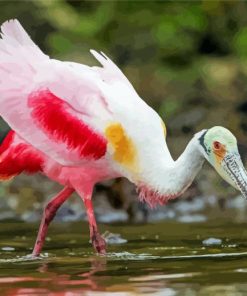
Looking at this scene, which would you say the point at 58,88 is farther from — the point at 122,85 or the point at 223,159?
the point at 223,159

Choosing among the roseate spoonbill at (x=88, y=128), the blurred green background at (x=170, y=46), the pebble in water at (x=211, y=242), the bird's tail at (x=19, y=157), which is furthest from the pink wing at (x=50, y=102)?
the blurred green background at (x=170, y=46)

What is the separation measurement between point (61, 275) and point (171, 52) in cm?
1024

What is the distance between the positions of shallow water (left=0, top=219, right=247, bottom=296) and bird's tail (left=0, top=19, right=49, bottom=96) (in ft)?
4.84

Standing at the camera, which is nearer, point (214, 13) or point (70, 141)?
point (70, 141)

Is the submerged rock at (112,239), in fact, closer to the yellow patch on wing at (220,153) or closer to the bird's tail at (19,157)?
the bird's tail at (19,157)

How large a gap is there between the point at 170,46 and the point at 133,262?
30.8 ft

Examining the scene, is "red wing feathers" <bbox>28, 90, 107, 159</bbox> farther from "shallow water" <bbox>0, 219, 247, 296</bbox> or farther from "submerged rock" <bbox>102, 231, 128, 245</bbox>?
"submerged rock" <bbox>102, 231, 128, 245</bbox>

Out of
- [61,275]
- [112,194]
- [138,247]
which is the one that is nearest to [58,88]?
[138,247]

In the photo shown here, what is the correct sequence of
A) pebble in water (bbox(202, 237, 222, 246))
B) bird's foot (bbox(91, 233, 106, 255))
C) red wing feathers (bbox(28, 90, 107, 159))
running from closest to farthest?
bird's foot (bbox(91, 233, 106, 255)) → red wing feathers (bbox(28, 90, 107, 159)) → pebble in water (bbox(202, 237, 222, 246))

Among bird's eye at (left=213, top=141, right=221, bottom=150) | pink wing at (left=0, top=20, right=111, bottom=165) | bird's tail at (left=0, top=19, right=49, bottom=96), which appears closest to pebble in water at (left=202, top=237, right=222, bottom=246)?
bird's eye at (left=213, top=141, right=221, bottom=150)

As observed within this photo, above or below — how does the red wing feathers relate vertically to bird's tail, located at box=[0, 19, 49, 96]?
below

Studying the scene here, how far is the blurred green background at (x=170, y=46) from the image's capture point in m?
20.1

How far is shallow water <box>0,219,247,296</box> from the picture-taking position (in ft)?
31.4

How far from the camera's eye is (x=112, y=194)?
683 inches
